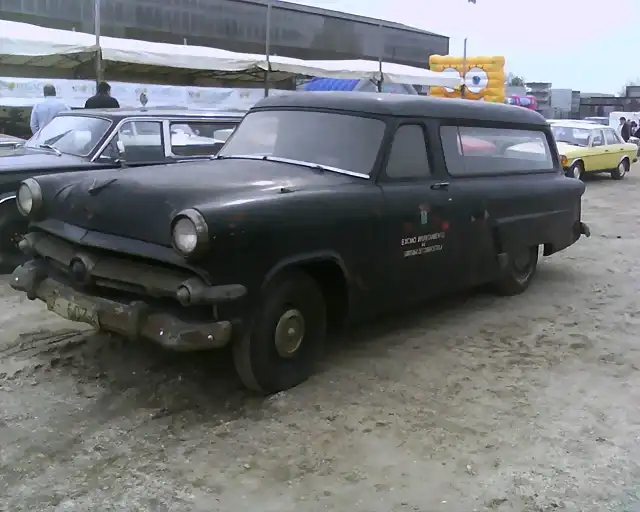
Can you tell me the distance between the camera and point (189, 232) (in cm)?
359

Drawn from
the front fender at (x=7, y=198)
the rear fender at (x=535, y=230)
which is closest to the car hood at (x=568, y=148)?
the rear fender at (x=535, y=230)

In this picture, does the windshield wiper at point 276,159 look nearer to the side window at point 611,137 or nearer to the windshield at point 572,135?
the windshield at point 572,135

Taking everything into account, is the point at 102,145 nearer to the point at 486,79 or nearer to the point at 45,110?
the point at 45,110

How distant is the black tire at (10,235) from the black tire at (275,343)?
356 centimetres

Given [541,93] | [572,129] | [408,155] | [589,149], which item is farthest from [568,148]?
[541,93]

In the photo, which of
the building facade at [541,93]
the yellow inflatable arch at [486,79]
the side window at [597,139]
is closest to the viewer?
the side window at [597,139]

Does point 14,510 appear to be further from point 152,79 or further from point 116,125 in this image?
point 152,79

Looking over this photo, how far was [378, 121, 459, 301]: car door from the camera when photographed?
477cm

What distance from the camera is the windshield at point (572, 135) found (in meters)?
17.4

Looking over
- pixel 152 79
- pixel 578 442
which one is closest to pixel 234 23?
pixel 152 79

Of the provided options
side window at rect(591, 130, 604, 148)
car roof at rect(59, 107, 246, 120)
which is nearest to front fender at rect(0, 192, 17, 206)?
car roof at rect(59, 107, 246, 120)

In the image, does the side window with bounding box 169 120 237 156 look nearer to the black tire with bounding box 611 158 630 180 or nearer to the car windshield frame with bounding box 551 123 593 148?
the car windshield frame with bounding box 551 123 593 148

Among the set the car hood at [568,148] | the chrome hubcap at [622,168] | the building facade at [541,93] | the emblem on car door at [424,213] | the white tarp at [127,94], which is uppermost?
the building facade at [541,93]

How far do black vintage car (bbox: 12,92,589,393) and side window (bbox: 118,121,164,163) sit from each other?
1894 mm
